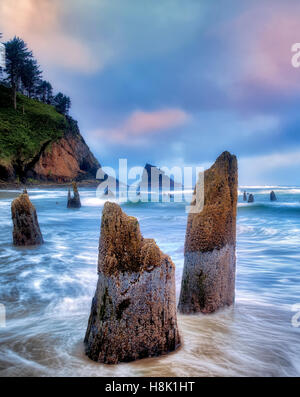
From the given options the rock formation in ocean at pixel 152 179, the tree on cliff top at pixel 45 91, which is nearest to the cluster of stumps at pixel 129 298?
the rock formation in ocean at pixel 152 179

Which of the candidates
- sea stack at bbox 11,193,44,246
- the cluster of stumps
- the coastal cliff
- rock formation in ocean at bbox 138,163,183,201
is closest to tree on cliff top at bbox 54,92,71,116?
the coastal cliff

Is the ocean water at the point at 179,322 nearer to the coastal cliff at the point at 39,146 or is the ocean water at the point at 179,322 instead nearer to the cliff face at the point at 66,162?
the coastal cliff at the point at 39,146

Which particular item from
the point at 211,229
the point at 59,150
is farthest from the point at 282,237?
the point at 59,150

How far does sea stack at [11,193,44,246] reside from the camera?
902 cm

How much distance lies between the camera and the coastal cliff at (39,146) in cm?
5010

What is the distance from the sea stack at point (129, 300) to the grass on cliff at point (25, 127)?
48.8 metres

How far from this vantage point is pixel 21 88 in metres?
74.6

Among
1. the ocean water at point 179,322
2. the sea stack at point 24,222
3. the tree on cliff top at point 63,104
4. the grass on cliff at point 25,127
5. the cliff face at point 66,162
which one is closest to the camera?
the ocean water at point 179,322

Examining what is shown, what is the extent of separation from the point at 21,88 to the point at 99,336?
84.7 metres

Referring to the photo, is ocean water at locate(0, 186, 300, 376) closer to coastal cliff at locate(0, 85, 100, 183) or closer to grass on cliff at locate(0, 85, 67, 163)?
coastal cliff at locate(0, 85, 100, 183)

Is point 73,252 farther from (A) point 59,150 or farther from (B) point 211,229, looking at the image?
(A) point 59,150

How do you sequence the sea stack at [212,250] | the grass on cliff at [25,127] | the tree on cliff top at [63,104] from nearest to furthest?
1. the sea stack at [212,250]
2. the grass on cliff at [25,127]
3. the tree on cliff top at [63,104]

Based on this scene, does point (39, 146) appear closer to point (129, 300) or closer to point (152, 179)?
Answer: point (152, 179)
